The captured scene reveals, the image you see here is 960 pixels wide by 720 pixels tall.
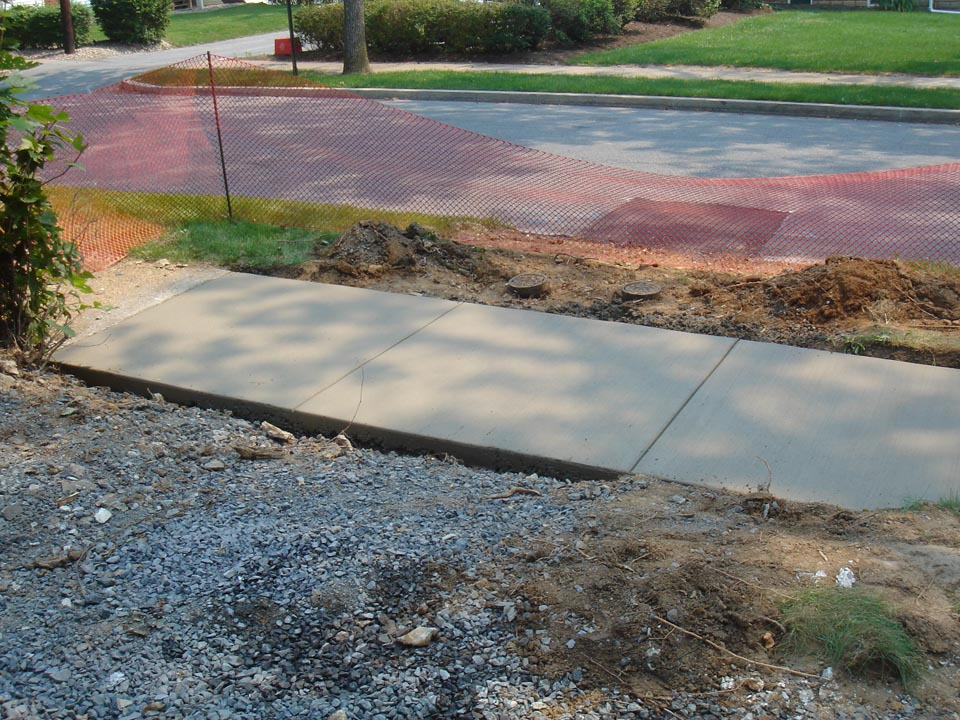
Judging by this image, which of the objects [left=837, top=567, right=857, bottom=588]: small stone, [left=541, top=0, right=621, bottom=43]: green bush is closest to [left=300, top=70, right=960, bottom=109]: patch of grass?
[left=541, top=0, right=621, bottom=43]: green bush

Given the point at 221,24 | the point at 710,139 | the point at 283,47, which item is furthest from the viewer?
the point at 221,24

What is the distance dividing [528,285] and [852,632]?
4.00m

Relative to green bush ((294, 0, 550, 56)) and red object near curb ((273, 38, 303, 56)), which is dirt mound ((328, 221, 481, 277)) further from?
red object near curb ((273, 38, 303, 56))

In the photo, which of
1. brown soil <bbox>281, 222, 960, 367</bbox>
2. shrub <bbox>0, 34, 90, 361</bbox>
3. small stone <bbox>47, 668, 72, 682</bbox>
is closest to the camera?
small stone <bbox>47, 668, 72, 682</bbox>

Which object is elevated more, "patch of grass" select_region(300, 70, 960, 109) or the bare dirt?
"patch of grass" select_region(300, 70, 960, 109)

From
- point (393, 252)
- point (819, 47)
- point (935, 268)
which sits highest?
point (819, 47)

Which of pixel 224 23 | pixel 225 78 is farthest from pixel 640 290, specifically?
pixel 224 23

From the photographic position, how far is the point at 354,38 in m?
19.7

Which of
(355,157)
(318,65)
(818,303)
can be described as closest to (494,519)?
(818,303)

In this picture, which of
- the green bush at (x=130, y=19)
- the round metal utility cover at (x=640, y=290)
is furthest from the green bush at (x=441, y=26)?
the round metal utility cover at (x=640, y=290)

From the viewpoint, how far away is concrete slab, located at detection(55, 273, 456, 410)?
5.51m

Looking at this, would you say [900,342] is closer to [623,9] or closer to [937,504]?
[937,504]

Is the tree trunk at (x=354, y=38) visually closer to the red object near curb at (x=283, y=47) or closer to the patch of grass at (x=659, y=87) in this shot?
the patch of grass at (x=659, y=87)

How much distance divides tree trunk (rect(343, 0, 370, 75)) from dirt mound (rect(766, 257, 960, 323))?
14802mm
